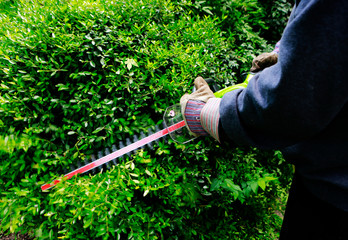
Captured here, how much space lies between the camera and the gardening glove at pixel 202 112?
119cm

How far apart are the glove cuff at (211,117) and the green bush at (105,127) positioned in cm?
46

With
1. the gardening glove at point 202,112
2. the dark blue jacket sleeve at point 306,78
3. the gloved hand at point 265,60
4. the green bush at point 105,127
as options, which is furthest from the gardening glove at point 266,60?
the dark blue jacket sleeve at point 306,78

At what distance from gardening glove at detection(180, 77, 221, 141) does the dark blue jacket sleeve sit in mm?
322

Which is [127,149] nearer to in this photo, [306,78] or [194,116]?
[194,116]

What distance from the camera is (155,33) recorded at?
187cm

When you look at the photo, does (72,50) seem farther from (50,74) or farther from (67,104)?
(67,104)

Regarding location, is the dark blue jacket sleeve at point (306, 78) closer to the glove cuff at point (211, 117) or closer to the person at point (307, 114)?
the person at point (307, 114)

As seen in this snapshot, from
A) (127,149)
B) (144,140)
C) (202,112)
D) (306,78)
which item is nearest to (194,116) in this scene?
(202,112)

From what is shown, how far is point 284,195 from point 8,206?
103 inches

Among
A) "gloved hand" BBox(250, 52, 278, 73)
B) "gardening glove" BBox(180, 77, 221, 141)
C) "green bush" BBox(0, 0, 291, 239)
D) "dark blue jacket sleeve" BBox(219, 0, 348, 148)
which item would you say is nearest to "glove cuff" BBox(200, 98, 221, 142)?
"gardening glove" BBox(180, 77, 221, 141)

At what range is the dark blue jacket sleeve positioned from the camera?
0.62 metres

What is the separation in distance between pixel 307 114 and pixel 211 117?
21.2 inches

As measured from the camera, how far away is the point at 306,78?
671 mm

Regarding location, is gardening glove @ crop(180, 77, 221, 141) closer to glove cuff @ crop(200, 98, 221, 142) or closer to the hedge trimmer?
glove cuff @ crop(200, 98, 221, 142)
